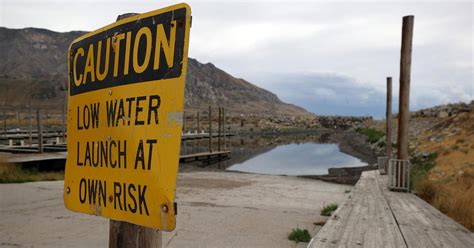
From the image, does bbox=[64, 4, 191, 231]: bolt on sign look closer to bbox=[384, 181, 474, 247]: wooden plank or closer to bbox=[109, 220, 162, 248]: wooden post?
bbox=[109, 220, 162, 248]: wooden post

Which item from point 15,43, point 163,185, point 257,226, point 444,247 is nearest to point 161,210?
point 163,185

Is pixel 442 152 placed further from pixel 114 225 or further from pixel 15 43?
pixel 15 43

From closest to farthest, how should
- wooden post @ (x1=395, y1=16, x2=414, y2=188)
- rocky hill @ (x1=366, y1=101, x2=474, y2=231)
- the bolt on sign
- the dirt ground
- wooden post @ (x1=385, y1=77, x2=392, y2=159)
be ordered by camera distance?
the bolt on sign < the dirt ground < rocky hill @ (x1=366, y1=101, x2=474, y2=231) < wooden post @ (x1=395, y1=16, x2=414, y2=188) < wooden post @ (x1=385, y1=77, x2=392, y2=159)

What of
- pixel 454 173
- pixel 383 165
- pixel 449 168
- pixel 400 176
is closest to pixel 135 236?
pixel 400 176

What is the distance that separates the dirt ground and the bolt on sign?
3788 millimetres

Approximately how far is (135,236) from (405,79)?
865 centimetres

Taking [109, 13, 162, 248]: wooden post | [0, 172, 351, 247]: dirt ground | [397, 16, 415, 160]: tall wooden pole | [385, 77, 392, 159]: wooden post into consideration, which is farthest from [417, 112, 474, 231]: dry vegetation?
[109, 13, 162, 248]: wooden post

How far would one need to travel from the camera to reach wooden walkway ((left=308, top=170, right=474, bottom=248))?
402cm

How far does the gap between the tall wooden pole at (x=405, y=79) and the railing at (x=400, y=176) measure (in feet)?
0.95

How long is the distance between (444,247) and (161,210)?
11.7 ft

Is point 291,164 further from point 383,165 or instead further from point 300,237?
point 300,237

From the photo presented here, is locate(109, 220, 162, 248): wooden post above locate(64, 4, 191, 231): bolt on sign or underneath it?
underneath

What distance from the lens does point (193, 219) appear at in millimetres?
7203

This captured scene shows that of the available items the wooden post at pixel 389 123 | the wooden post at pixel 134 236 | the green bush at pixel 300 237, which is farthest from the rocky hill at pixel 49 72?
the wooden post at pixel 134 236
